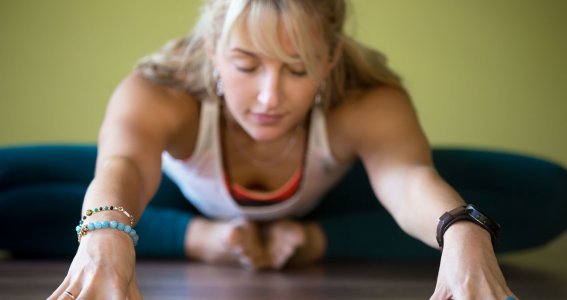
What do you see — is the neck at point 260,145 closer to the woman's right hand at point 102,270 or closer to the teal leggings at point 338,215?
the teal leggings at point 338,215

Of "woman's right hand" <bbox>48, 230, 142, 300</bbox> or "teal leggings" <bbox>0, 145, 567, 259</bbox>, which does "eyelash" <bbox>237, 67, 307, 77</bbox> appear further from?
"teal leggings" <bbox>0, 145, 567, 259</bbox>

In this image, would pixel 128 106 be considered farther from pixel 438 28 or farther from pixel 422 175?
pixel 438 28

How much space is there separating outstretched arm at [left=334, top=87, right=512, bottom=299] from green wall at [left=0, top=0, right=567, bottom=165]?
2174 millimetres

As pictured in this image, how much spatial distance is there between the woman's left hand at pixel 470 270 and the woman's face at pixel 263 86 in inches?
22.7

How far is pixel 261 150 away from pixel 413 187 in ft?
2.20

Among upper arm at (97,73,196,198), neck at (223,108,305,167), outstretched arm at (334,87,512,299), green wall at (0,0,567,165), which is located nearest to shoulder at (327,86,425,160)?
outstretched arm at (334,87,512,299)

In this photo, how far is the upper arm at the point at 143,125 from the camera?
67.3 inches

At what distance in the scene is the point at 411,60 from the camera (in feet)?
14.2

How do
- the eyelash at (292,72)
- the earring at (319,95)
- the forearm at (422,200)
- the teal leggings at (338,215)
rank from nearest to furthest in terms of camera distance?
1. the forearm at (422,200)
2. the eyelash at (292,72)
3. the earring at (319,95)
4. the teal leggings at (338,215)

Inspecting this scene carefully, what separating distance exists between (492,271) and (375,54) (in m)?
1.02

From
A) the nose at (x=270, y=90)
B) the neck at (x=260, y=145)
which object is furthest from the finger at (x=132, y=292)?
the neck at (x=260, y=145)

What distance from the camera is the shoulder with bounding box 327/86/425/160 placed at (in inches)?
77.8

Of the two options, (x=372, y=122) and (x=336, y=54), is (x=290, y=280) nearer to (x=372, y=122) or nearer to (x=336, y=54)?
(x=372, y=122)

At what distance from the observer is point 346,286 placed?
1.92 meters
